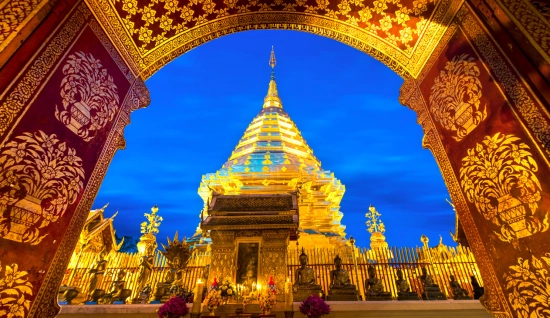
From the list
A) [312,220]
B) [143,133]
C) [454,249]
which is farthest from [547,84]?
[143,133]

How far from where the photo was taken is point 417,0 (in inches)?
146

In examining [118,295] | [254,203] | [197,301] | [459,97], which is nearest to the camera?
[459,97]

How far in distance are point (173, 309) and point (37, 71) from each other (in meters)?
3.90

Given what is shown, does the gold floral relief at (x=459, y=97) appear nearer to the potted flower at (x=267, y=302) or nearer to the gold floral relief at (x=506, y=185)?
the gold floral relief at (x=506, y=185)

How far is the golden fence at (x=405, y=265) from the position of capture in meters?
8.90

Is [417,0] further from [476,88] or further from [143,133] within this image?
[143,133]

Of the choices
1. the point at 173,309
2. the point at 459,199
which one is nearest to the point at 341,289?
the point at 173,309

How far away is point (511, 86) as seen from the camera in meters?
2.67

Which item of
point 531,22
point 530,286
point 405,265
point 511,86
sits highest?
point 531,22

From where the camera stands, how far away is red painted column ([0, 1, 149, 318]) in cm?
232

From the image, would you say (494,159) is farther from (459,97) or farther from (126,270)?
(126,270)

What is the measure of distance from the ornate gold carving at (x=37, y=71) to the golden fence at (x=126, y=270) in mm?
7643

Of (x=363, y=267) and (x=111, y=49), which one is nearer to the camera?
(x=111, y=49)

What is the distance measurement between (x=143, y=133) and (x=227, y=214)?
61857 mm
